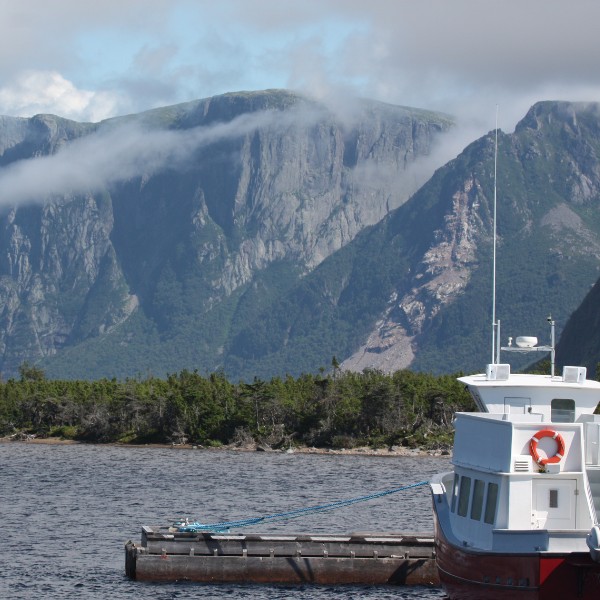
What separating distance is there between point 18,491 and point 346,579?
174 ft

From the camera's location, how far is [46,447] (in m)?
184

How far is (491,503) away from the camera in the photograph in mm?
49750

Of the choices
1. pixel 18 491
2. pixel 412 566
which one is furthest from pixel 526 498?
pixel 18 491

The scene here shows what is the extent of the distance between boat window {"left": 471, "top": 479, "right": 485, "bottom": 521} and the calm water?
12457 millimetres

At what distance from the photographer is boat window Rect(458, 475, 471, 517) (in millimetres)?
52266

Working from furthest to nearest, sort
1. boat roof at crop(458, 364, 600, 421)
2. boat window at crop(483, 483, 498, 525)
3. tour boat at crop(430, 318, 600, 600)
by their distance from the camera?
boat roof at crop(458, 364, 600, 421) → boat window at crop(483, 483, 498, 525) → tour boat at crop(430, 318, 600, 600)

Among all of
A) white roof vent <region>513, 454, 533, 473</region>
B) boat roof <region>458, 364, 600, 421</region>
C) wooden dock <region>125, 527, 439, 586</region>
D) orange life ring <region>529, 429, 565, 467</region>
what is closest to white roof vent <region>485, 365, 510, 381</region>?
boat roof <region>458, 364, 600, 421</region>

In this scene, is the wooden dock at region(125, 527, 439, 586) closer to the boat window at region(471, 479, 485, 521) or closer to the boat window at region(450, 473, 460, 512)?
the boat window at region(450, 473, 460, 512)

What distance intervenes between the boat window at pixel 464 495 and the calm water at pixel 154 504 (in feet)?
36.3

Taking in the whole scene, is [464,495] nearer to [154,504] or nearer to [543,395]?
[543,395]

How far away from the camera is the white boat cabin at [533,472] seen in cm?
4797

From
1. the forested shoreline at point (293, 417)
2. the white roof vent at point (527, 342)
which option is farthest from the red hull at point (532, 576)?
the forested shoreline at point (293, 417)

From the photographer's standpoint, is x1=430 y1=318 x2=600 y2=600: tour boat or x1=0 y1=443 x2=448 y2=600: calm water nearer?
x1=430 y1=318 x2=600 y2=600: tour boat

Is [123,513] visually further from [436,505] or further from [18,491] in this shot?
[436,505]
